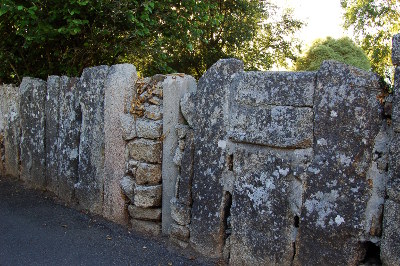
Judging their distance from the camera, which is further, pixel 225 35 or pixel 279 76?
pixel 225 35

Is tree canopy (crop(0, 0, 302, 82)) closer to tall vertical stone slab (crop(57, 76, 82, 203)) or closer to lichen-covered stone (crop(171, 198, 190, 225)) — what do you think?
tall vertical stone slab (crop(57, 76, 82, 203))

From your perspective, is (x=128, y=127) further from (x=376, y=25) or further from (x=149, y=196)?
(x=376, y=25)

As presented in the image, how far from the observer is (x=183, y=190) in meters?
4.19

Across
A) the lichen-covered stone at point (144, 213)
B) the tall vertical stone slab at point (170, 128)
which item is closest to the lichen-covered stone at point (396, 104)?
the tall vertical stone slab at point (170, 128)

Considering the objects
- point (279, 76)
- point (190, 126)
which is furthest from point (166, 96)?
point (279, 76)

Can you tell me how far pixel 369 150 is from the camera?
291 centimetres

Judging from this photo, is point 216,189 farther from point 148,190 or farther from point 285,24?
point 285,24

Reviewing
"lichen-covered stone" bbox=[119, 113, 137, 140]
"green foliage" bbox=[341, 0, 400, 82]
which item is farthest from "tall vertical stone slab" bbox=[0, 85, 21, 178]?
"green foliage" bbox=[341, 0, 400, 82]

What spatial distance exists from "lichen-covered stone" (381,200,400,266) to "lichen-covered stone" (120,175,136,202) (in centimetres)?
294

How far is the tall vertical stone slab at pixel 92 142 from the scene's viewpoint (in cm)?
523

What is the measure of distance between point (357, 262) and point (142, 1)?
20.9 feet

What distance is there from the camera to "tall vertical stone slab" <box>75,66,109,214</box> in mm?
5227

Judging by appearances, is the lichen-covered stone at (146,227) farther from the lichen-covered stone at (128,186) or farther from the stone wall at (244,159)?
the lichen-covered stone at (128,186)

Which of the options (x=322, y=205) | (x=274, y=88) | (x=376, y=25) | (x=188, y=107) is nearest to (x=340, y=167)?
(x=322, y=205)
